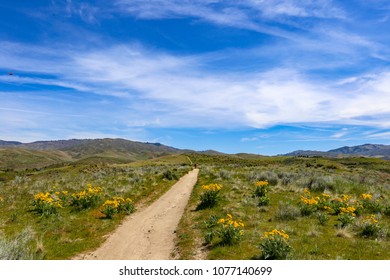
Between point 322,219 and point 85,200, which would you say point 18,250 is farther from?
point 322,219

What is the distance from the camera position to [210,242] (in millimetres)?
12305

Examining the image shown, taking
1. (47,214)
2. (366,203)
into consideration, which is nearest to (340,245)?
(366,203)

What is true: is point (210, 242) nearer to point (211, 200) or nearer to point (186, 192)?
point (211, 200)

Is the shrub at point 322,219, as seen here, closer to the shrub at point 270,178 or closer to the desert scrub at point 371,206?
the desert scrub at point 371,206

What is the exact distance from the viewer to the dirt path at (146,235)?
477 inches

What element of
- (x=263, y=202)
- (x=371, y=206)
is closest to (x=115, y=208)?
(x=263, y=202)

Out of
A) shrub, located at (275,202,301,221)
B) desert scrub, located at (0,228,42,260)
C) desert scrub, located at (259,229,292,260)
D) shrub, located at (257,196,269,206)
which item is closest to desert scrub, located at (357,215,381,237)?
shrub, located at (275,202,301,221)

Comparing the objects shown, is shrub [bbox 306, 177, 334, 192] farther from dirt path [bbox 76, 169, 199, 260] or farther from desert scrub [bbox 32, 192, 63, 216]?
desert scrub [bbox 32, 192, 63, 216]

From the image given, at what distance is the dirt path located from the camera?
12110mm

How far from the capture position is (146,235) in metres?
14.8

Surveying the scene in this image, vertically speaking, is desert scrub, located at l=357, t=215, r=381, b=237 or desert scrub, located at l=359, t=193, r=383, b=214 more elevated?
desert scrub, located at l=359, t=193, r=383, b=214

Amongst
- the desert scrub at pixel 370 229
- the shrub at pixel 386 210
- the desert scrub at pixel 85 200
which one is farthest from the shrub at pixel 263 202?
the desert scrub at pixel 85 200

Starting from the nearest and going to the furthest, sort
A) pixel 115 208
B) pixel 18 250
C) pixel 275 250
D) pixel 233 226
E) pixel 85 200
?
pixel 275 250 < pixel 18 250 < pixel 233 226 < pixel 115 208 < pixel 85 200

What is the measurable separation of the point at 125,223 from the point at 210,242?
256 inches
